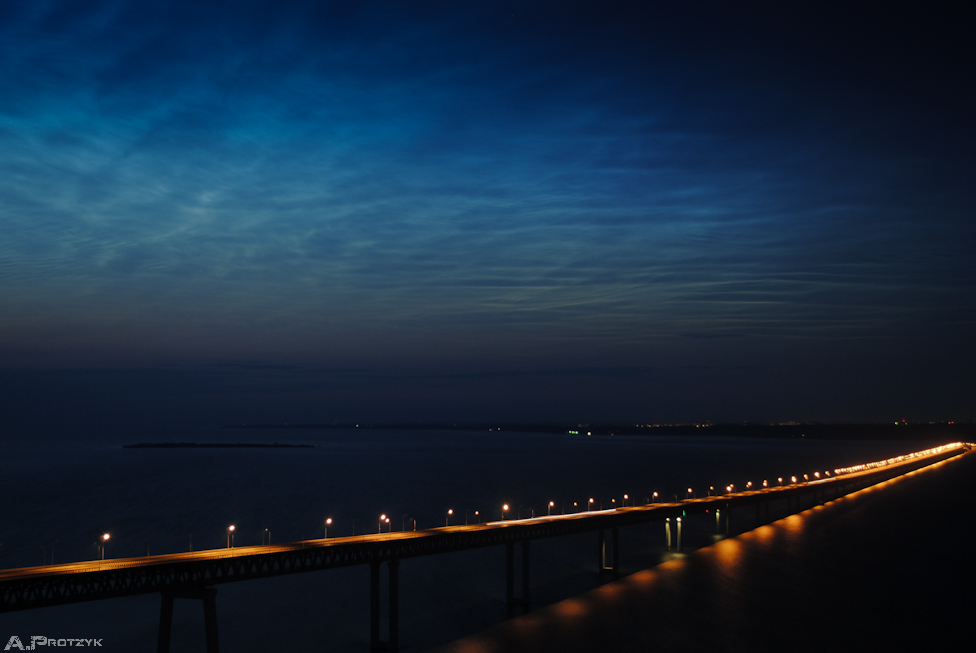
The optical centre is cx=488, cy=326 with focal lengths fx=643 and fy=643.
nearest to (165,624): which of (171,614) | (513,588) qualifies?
(171,614)

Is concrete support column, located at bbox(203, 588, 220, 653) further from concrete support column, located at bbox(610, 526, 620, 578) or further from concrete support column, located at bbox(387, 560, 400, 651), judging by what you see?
concrete support column, located at bbox(610, 526, 620, 578)

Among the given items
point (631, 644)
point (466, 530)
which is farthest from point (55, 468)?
point (631, 644)

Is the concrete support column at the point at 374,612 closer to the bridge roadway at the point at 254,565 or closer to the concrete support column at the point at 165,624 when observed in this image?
the bridge roadway at the point at 254,565

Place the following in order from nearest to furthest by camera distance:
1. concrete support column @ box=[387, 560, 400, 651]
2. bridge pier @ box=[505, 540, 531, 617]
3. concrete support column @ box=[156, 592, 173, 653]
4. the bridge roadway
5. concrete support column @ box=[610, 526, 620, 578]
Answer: the bridge roadway, concrete support column @ box=[156, 592, 173, 653], concrete support column @ box=[387, 560, 400, 651], bridge pier @ box=[505, 540, 531, 617], concrete support column @ box=[610, 526, 620, 578]

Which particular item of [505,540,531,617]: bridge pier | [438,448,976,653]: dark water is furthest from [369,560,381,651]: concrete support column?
[505,540,531,617]: bridge pier

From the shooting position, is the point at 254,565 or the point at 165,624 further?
the point at 254,565

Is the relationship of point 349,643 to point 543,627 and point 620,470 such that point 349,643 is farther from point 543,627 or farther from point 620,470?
point 620,470

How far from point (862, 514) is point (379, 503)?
78938 mm

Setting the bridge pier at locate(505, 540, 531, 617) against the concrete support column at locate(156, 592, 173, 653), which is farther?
the bridge pier at locate(505, 540, 531, 617)

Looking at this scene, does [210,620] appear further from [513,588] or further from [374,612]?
[513,588]

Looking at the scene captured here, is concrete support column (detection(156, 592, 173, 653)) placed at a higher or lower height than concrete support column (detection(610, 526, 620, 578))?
higher

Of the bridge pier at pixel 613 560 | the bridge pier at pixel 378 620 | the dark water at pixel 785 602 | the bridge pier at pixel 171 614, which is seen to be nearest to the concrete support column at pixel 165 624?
the bridge pier at pixel 171 614

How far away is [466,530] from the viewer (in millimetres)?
56188

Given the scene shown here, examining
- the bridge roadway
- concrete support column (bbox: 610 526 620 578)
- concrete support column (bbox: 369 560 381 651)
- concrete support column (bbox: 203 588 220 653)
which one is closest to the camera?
the bridge roadway
